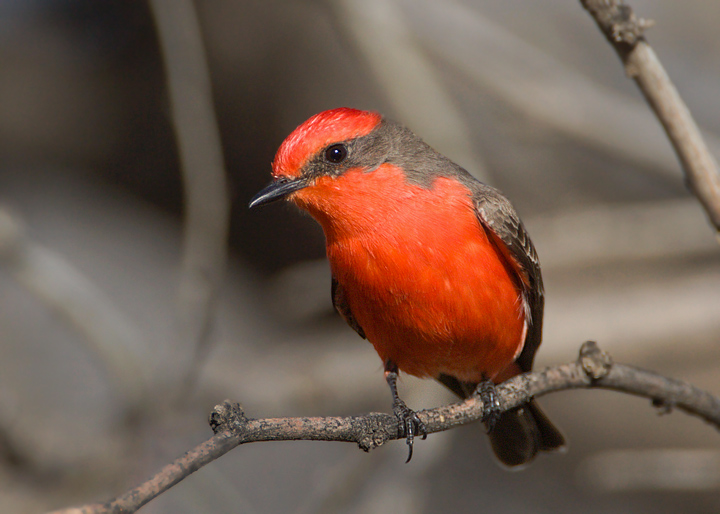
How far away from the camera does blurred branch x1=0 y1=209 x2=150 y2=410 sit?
5.38m

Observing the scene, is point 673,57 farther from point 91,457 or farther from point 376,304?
point 91,457

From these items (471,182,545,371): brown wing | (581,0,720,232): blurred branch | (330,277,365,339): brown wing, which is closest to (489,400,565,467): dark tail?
(471,182,545,371): brown wing

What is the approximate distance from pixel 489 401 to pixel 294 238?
15.2 ft

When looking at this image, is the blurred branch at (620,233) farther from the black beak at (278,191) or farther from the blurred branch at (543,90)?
the black beak at (278,191)

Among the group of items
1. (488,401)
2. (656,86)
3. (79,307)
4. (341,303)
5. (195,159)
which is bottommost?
(488,401)

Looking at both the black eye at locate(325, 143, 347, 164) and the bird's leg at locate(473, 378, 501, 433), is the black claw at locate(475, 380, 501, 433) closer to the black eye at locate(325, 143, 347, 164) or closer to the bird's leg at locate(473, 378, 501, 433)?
the bird's leg at locate(473, 378, 501, 433)

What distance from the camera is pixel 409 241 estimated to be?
10.4ft

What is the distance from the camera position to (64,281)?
18.3ft

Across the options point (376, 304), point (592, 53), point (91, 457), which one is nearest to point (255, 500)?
point (91, 457)

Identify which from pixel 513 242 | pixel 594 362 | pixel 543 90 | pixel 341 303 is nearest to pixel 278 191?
pixel 341 303

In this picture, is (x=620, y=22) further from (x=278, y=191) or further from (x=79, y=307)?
(x=79, y=307)

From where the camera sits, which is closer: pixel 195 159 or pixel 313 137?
pixel 313 137

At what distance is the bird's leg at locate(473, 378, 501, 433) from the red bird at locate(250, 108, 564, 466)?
17mm

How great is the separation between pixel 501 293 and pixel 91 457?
13.9 feet
